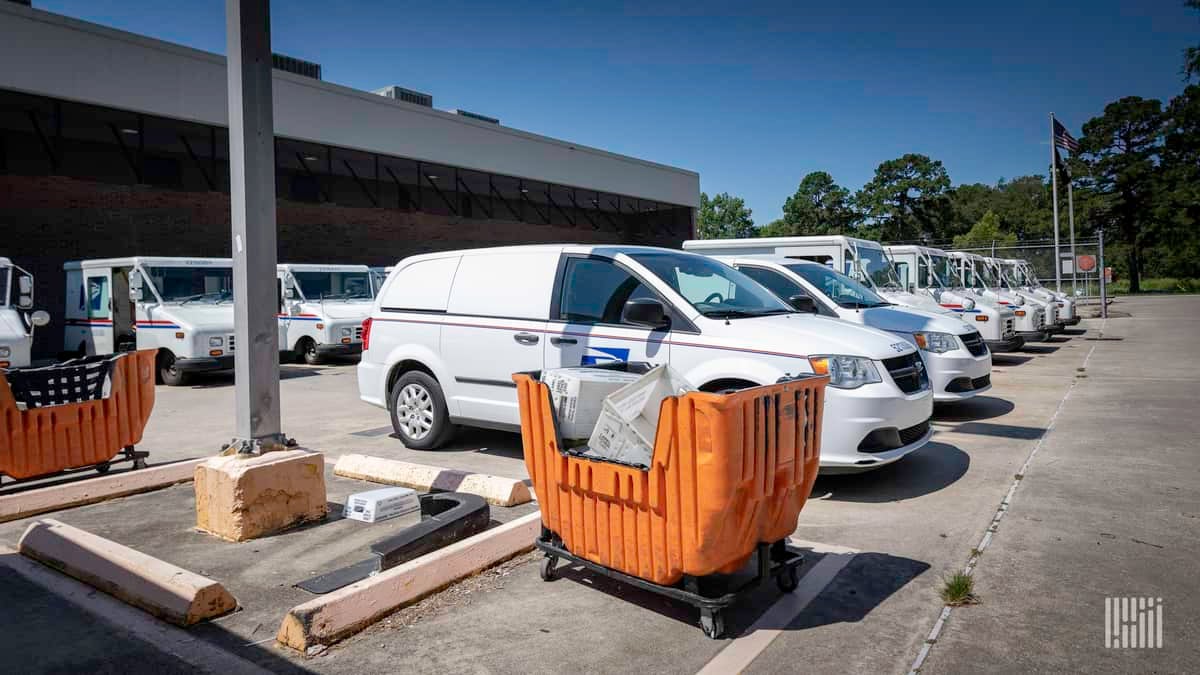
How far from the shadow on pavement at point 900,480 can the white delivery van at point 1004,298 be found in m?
9.65

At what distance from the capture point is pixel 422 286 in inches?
313

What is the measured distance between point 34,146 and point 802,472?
20.5 meters

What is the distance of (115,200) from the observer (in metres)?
19.7

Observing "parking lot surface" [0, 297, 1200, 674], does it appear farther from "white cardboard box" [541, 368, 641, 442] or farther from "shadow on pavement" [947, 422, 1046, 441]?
"white cardboard box" [541, 368, 641, 442]

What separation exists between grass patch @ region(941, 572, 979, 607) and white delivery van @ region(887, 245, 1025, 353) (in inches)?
450

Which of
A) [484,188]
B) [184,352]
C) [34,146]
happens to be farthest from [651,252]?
[484,188]

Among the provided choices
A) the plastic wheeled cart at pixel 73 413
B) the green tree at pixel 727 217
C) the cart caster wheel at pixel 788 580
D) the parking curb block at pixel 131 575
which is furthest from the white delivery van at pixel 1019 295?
the green tree at pixel 727 217

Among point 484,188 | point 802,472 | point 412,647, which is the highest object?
point 484,188

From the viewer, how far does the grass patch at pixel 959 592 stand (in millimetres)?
3915

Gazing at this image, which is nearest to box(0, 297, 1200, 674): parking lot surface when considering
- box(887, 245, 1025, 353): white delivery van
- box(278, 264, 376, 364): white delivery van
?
box(887, 245, 1025, 353): white delivery van

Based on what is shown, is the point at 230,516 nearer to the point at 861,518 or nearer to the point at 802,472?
the point at 802,472

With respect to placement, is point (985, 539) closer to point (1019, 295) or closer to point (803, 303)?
point (803, 303)

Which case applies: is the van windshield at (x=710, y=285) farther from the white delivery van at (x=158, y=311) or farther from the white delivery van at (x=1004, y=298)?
the white delivery van at (x=1004, y=298)

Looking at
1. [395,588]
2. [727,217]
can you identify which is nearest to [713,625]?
[395,588]
